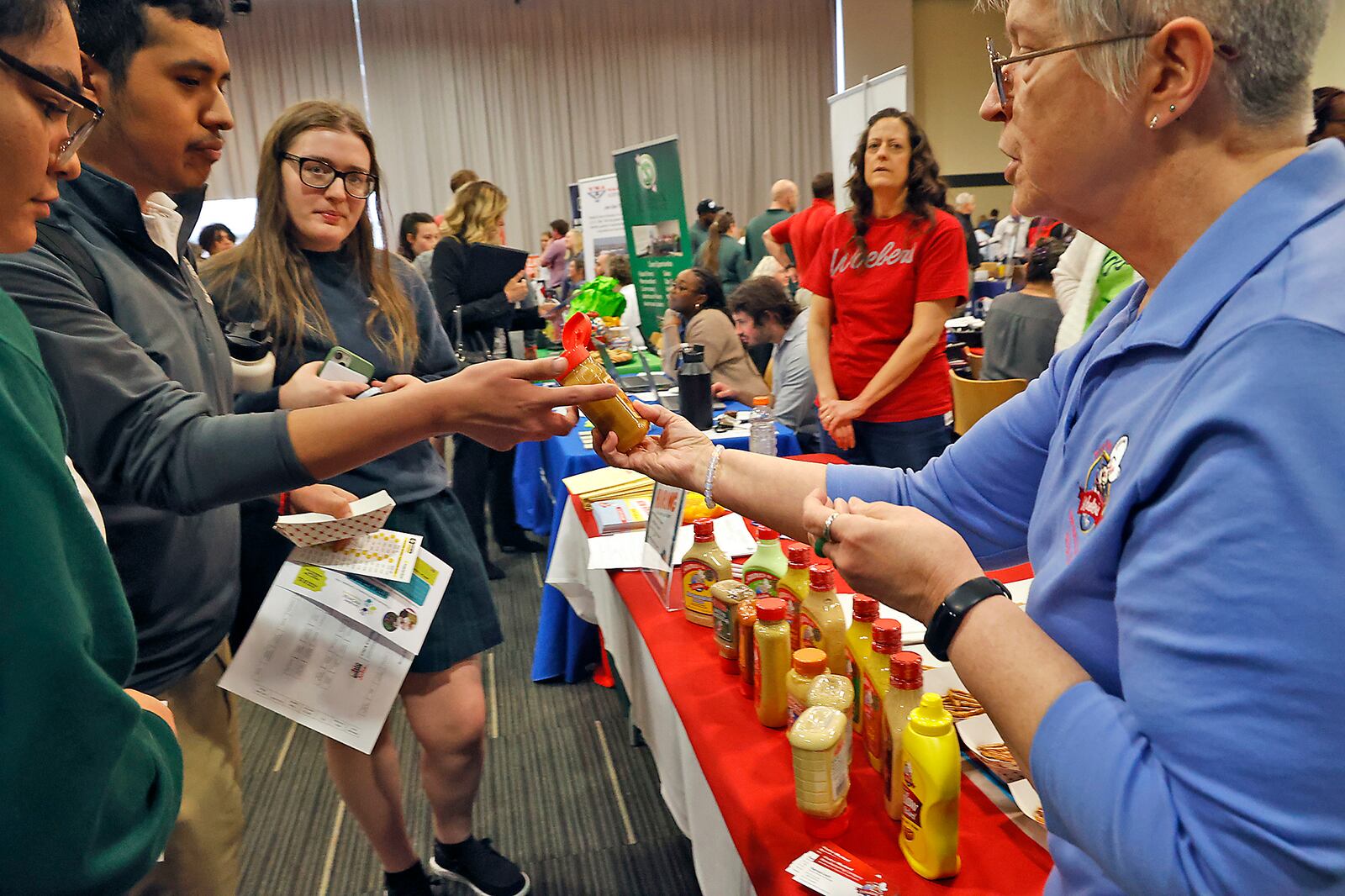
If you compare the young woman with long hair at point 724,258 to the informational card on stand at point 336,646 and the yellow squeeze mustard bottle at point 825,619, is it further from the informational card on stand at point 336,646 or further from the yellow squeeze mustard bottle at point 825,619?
the yellow squeeze mustard bottle at point 825,619

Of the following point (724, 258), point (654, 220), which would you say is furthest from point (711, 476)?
point (724, 258)

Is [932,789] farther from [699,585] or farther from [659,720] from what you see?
[659,720]

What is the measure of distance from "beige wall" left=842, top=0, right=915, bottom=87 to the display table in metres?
11.2

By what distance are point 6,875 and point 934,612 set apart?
719 millimetres

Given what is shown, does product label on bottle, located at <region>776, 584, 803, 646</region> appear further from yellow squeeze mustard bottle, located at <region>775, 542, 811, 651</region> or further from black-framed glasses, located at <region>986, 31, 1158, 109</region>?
black-framed glasses, located at <region>986, 31, 1158, 109</region>

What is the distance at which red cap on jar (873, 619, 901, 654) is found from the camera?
104cm

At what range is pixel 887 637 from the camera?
3.43ft

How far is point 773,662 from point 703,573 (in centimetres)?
37

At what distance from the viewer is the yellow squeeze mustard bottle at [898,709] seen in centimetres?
97

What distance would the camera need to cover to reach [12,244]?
2.48 feet

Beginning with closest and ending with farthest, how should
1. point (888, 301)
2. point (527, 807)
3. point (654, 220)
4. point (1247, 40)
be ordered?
1. point (1247, 40)
2. point (527, 807)
3. point (888, 301)
4. point (654, 220)

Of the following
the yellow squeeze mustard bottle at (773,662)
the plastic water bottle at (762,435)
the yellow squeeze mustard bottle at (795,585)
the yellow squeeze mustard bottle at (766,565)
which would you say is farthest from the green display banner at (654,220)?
the yellow squeeze mustard bottle at (773,662)

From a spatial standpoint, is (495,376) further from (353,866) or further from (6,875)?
(353,866)

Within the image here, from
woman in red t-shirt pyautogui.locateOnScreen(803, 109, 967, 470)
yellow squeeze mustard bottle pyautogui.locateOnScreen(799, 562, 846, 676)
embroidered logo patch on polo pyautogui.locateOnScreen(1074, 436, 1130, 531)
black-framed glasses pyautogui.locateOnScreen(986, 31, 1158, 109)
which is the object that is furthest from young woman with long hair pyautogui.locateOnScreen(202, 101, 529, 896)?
woman in red t-shirt pyautogui.locateOnScreen(803, 109, 967, 470)
